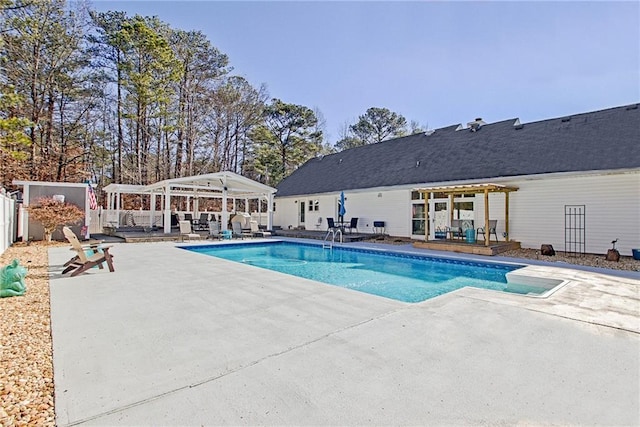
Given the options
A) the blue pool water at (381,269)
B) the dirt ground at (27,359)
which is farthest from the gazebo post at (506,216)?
the dirt ground at (27,359)

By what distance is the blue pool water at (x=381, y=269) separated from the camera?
279 inches

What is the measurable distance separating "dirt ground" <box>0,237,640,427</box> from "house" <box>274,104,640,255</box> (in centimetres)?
1111

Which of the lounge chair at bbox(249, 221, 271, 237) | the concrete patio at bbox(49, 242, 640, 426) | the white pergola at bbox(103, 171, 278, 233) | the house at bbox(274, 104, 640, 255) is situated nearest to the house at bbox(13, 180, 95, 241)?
the white pergola at bbox(103, 171, 278, 233)

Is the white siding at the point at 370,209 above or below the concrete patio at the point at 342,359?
above

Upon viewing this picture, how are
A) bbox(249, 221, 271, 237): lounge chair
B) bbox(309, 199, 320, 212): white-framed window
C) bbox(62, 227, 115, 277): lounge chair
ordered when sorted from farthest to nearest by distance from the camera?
bbox(309, 199, 320, 212): white-framed window
bbox(249, 221, 271, 237): lounge chair
bbox(62, 227, 115, 277): lounge chair

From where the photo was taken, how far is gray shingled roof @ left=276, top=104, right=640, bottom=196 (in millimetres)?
9891

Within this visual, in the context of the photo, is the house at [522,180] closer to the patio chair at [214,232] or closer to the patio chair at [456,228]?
the patio chair at [456,228]

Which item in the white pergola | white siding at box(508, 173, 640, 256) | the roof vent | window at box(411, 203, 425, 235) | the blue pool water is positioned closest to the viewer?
the blue pool water

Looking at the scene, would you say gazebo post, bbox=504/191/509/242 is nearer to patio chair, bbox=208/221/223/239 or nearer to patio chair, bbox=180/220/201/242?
patio chair, bbox=208/221/223/239

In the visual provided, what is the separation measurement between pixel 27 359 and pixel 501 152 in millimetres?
13882

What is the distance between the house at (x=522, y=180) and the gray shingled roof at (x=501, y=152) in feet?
0.10

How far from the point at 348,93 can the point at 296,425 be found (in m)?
26.1

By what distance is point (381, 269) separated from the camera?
9211 millimetres

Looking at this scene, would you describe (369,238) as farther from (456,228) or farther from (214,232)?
(214,232)
